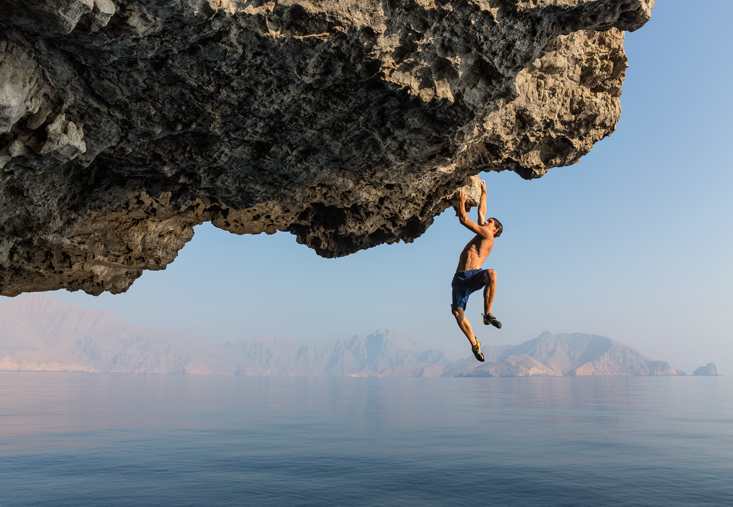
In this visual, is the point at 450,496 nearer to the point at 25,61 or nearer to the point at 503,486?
the point at 503,486

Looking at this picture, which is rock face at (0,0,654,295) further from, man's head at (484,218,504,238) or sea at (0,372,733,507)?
sea at (0,372,733,507)

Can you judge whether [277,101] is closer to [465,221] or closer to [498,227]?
[465,221]

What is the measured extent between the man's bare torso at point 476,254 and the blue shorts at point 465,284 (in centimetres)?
13

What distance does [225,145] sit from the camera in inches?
243

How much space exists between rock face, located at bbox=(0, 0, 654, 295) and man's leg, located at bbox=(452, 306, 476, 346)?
2368mm

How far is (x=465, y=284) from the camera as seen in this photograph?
30.0 ft

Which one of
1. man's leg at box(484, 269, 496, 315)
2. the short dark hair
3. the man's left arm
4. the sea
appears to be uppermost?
the man's left arm

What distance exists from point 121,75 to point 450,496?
13.7m

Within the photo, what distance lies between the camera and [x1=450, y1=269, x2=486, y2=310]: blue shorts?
8.96 metres

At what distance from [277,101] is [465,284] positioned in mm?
5483

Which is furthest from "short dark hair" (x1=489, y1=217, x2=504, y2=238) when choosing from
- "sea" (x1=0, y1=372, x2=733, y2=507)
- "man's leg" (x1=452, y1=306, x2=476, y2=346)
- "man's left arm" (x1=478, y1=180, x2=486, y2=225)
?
"sea" (x1=0, y1=372, x2=733, y2=507)

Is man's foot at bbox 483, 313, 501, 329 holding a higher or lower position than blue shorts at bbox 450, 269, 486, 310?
lower

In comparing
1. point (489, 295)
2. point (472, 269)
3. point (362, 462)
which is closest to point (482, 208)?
point (472, 269)

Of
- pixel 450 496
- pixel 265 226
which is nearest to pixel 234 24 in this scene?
pixel 265 226
